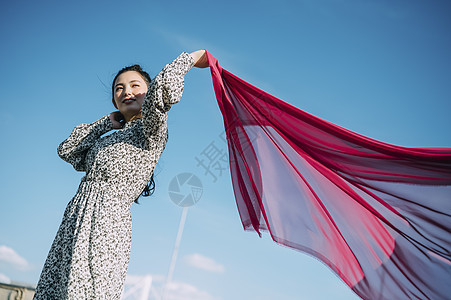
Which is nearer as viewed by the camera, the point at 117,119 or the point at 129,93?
the point at 129,93

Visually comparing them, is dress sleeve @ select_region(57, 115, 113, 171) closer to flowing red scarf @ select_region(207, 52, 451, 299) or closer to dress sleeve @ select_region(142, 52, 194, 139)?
dress sleeve @ select_region(142, 52, 194, 139)

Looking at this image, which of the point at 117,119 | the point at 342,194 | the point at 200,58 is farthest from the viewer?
the point at 342,194

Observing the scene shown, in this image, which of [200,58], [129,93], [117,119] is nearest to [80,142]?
[117,119]

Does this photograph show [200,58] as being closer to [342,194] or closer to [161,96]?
[161,96]

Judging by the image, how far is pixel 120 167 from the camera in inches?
75.6

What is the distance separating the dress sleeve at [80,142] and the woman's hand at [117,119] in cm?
2

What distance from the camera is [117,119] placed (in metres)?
2.40

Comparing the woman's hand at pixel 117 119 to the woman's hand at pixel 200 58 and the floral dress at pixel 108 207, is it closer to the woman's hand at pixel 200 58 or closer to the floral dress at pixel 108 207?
the floral dress at pixel 108 207

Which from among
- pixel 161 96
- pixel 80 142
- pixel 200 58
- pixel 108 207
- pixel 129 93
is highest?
pixel 200 58

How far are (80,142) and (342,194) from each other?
1.65 meters

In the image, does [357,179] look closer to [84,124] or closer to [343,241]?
[343,241]

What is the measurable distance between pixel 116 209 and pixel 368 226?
1.54 m

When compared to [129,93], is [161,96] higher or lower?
lower

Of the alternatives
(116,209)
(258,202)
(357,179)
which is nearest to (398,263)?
(357,179)
